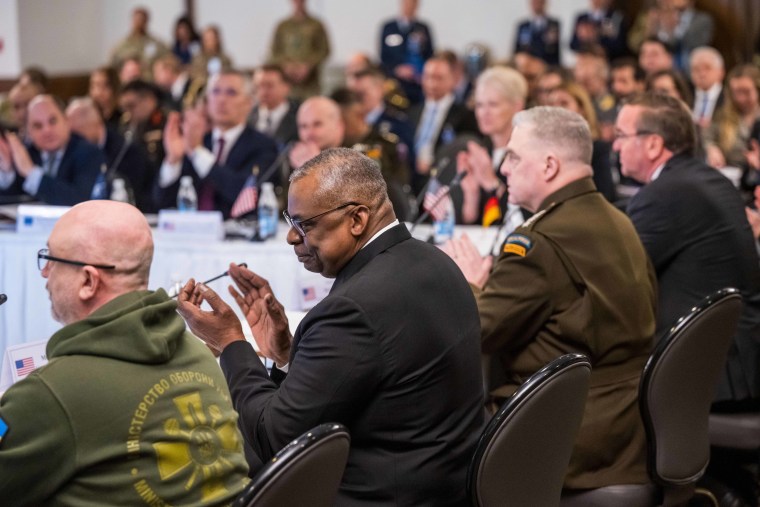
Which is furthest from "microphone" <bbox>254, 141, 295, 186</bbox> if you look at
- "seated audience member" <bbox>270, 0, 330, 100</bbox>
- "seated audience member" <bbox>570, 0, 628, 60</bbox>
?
"seated audience member" <bbox>570, 0, 628, 60</bbox>

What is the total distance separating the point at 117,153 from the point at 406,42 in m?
5.80

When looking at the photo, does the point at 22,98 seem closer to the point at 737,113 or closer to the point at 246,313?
Answer: the point at 737,113

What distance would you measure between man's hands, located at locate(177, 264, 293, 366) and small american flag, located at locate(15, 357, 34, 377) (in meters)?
0.37

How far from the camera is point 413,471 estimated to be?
7.20 feet

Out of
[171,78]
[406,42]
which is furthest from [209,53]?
[406,42]

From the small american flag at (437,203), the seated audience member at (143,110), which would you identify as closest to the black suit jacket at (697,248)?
the small american flag at (437,203)

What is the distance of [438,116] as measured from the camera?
334 inches

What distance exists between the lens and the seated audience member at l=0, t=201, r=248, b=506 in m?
1.68

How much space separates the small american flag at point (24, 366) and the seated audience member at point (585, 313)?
1092 mm

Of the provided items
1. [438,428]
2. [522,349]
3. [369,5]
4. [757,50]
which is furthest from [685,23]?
[438,428]

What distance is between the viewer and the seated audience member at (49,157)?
573 centimetres

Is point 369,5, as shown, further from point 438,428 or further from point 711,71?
point 438,428

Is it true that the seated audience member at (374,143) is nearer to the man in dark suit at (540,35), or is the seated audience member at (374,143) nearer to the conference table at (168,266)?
the conference table at (168,266)

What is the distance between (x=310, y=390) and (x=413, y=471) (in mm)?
271
